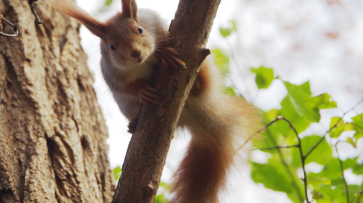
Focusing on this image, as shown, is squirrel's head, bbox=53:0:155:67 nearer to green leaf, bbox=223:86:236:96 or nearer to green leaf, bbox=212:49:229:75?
green leaf, bbox=212:49:229:75

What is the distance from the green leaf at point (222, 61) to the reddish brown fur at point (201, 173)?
2.49ft

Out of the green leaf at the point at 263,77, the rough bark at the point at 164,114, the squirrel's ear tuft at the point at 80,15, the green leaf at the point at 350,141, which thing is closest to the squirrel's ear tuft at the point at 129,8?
the squirrel's ear tuft at the point at 80,15

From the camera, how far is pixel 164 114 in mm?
1977

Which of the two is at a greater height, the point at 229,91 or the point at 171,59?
the point at 229,91

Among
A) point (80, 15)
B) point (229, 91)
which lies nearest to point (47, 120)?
point (80, 15)

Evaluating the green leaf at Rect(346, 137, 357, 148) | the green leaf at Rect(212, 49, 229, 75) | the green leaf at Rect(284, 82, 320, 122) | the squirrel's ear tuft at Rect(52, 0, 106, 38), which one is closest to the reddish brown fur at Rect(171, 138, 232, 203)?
the green leaf at Rect(212, 49, 229, 75)

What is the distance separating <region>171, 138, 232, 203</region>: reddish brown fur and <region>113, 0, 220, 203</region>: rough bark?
97 cm

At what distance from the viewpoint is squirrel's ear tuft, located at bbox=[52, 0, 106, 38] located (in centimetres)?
229

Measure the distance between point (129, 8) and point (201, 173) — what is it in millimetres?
1584

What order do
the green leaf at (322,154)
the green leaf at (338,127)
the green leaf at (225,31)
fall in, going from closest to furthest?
the green leaf at (338,127) < the green leaf at (322,154) < the green leaf at (225,31)

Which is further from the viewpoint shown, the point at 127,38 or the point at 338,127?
the point at 127,38

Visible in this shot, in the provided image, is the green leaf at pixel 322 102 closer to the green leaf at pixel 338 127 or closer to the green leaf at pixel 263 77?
the green leaf at pixel 338 127

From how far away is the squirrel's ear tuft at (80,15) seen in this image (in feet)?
7.52

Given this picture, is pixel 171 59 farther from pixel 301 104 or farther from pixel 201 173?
pixel 201 173
